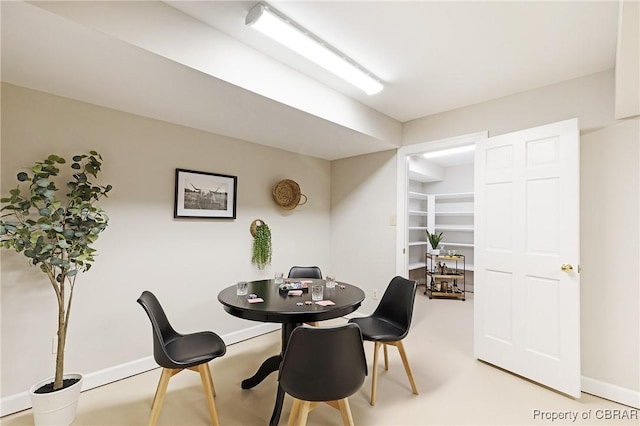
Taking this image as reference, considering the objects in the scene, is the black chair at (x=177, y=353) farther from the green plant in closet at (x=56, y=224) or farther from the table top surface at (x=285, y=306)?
the green plant in closet at (x=56, y=224)

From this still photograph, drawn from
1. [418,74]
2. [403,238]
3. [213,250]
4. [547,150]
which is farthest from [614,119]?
[213,250]

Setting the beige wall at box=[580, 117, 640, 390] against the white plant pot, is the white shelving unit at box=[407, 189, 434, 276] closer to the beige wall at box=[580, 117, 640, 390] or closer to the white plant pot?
the beige wall at box=[580, 117, 640, 390]

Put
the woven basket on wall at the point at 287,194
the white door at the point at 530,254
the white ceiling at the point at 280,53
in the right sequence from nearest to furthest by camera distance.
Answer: the white ceiling at the point at 280,53
the white door at the point at 530,254
the woven basket on wall at the point at 287,194

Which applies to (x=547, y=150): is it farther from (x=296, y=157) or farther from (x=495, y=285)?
(x=296, y=157)

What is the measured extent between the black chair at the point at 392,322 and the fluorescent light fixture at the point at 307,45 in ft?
5.58

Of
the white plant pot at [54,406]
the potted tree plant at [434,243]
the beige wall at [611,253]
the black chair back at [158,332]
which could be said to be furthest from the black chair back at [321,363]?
the potted tree plant at [434,243]

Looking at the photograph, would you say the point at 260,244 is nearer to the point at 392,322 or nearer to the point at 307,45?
the point at 392,322

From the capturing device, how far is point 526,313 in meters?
2.51

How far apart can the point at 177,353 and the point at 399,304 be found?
1665 mm

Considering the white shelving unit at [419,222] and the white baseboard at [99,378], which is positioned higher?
the white shelving unit at [419,222]

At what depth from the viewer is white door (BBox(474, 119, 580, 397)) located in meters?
2.28

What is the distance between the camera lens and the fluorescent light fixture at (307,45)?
172cm

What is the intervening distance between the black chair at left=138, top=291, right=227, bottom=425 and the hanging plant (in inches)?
51.5

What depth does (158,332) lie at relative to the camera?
1750 millimetres
